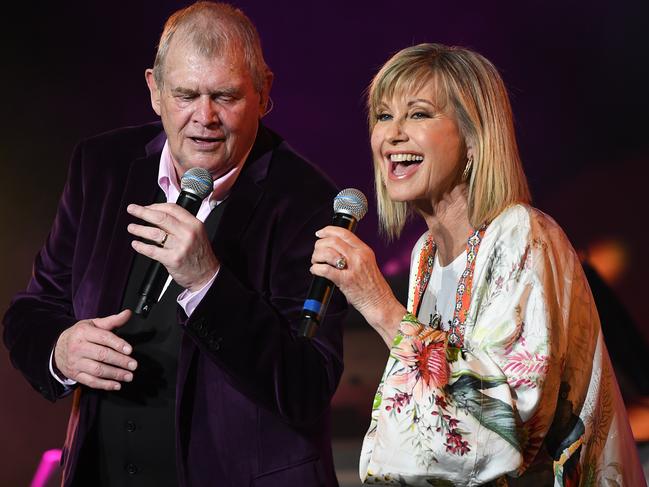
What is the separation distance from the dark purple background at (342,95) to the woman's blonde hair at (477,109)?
60.7 inches

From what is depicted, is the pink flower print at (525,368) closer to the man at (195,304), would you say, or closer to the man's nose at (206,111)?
the man at (195,304)

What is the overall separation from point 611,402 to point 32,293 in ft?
4.38

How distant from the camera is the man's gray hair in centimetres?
193

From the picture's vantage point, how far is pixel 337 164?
344 centimetres

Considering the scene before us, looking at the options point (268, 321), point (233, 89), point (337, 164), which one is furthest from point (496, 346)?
point (337, 164)

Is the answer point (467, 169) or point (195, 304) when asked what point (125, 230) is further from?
point (467, 169)

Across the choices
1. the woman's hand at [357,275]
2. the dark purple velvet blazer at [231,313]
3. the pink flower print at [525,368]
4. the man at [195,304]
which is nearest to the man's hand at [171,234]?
the man at [195,304]

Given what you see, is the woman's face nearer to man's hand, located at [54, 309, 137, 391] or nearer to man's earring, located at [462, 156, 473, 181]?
man's earring, located at [462, 156, 473, 181]

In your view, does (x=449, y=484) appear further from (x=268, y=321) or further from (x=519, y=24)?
(x=519, y=24)

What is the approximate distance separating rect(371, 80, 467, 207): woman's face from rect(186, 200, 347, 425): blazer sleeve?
0.92 feet

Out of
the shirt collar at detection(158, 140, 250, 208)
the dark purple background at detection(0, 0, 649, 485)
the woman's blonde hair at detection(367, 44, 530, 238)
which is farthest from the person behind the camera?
the dark purple background at detection(0, 0, 649, 485)

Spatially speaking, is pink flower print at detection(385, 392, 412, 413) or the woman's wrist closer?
pink flower print at detection(385, 392, 412, 413)

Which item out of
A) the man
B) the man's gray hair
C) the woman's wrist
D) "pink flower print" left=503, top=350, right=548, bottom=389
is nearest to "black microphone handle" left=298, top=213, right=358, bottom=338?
the woman's wrist

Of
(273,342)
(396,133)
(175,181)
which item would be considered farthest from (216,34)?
(273,342)
